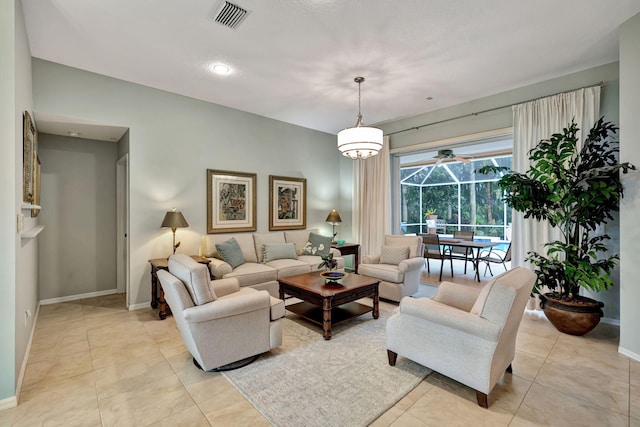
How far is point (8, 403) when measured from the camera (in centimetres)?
207

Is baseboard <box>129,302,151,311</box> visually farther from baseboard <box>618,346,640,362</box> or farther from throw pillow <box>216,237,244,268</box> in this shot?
baseboard <box>618,346,640,362</box>

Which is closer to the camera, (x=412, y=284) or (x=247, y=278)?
(x=247, y=278)

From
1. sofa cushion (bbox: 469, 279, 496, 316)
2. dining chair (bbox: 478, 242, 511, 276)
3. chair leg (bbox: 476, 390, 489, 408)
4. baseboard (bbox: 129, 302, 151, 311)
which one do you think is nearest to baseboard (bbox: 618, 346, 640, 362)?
chair leg (bbox: 476, 390, 489, 408)

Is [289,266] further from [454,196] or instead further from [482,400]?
[454,196]

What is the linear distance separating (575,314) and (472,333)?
2.04 m

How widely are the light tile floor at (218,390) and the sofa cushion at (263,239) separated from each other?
1.90 metres

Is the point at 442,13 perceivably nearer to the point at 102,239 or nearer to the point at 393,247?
the point at 393,247

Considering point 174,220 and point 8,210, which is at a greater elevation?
point 8,210

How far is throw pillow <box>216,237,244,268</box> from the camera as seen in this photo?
14.3 feet

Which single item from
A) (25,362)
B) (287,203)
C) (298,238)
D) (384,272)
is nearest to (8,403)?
(25,362)

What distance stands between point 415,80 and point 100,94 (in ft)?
13.3

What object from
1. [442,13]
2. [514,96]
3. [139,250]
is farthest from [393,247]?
[139,250]

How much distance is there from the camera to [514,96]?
13.9 feet

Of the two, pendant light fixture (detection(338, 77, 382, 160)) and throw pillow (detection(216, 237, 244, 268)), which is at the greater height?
pendant light fixture (detection(338, 77, 382, 160))
